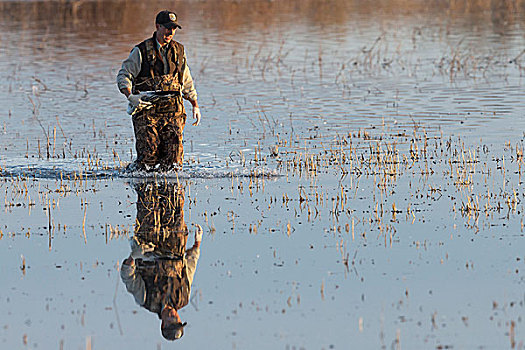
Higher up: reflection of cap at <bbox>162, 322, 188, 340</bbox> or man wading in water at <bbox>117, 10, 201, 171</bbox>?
man wading in water at <bbox>117, 10, 201, 171</bbox>

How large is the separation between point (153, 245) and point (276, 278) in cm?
139

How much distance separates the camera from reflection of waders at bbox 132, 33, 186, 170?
447 inches

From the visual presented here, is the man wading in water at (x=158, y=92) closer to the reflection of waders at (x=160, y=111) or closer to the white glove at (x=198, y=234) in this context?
the reflection of waders at (x=160, y=111)

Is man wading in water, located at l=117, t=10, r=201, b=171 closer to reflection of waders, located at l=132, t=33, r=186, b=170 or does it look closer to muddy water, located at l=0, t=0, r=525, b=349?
reflection of waders, located at l=132, t=33, r=186, b=170

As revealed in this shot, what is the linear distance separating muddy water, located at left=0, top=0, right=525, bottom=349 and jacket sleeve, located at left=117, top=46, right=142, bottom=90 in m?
1.17

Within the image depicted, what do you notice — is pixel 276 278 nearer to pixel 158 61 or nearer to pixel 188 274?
pixel 188 274

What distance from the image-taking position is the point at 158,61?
1135 cm

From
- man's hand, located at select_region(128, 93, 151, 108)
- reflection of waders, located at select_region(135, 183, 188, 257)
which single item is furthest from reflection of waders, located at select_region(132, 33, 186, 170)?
reflection of waders, located at select_region(135, 183, 188, 257)

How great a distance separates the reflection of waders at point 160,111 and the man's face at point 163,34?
135mm

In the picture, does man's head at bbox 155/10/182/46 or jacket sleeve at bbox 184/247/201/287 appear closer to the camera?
jacket sleeve at bbox 184/247/201/287

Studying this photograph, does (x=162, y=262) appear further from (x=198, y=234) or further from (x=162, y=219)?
(x=162, y=219)

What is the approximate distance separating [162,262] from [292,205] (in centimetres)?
253

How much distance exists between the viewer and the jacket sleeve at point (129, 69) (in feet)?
36.9

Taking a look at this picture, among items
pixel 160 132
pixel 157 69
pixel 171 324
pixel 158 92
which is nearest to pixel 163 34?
pixel 157 69
